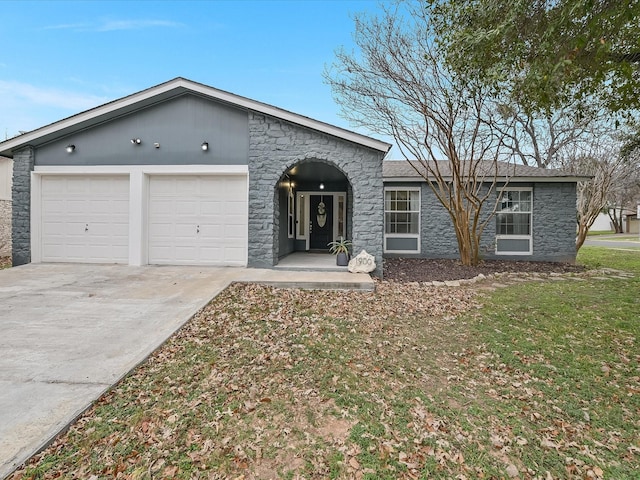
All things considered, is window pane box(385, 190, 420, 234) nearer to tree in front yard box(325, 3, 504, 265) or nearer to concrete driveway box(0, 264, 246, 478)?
tree in front yard box(325, 3, 504, 265)

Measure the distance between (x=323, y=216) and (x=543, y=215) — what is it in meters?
8.03

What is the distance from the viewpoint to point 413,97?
9477mm

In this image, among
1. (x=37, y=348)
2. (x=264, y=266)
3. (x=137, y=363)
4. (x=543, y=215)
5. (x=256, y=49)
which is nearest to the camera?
(x=137, y=363)

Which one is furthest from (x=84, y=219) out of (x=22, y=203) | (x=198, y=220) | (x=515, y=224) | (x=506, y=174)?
(x=515, y=224)

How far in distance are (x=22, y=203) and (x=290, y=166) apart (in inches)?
283

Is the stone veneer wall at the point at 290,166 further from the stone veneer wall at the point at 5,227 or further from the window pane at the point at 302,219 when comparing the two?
the stone veneer wall at the point at 5,227

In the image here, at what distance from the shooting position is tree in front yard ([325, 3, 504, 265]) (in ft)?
29.4

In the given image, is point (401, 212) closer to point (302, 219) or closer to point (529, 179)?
point (302, 219)

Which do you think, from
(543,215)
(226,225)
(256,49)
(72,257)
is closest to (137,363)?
(226,225)

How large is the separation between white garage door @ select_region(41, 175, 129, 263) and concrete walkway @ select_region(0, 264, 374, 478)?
52cm

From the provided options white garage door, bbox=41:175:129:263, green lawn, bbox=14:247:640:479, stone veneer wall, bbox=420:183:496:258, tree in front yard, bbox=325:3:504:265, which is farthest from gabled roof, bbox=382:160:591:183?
white garage door, bbox=41:175:129:263

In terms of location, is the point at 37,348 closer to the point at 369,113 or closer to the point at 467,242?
the point at 369,113

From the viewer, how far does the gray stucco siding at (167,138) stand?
27.5ft

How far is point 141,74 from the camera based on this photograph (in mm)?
16656
